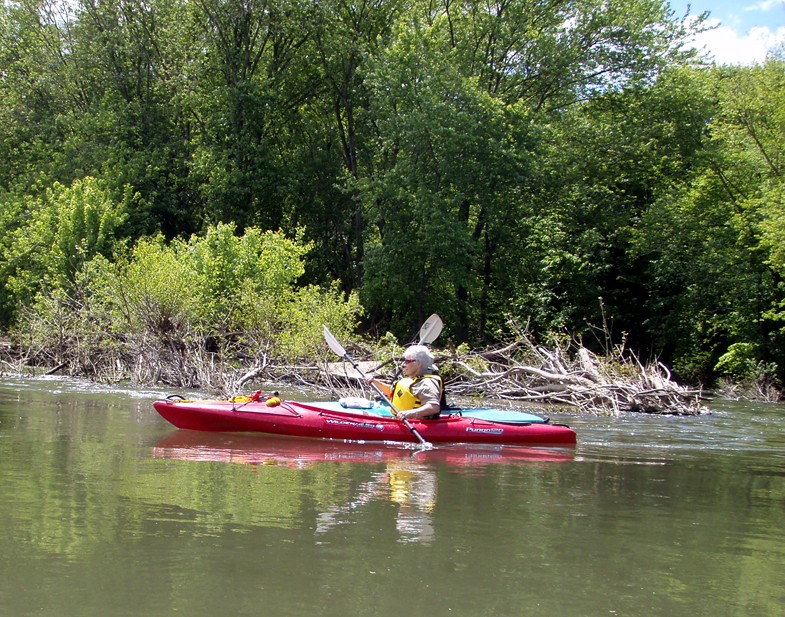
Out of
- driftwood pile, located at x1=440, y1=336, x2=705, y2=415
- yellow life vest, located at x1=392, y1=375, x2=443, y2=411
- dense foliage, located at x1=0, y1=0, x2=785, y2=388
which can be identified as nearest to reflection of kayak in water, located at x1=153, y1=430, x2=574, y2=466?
yellow life vest, located at x1=392, y1=375, x2=443, y2=411

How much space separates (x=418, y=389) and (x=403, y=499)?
3285 mm

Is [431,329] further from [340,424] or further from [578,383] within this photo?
[578,383]

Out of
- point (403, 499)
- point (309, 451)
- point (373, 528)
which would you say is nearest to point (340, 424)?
point (309, 451)

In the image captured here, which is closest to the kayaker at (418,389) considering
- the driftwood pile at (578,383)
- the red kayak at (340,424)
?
the red kayak at (340,424)

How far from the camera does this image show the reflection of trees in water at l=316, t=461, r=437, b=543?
583 centimetres

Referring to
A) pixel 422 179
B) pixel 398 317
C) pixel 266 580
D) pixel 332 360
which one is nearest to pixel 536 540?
pixel 266 580

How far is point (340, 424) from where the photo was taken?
32.8ft

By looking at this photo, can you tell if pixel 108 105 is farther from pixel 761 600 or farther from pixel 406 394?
pixel 761 600

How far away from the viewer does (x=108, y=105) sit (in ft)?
89.8

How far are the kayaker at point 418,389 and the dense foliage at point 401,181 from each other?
551cm

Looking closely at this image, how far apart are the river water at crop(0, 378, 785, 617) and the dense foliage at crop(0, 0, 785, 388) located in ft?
23.5

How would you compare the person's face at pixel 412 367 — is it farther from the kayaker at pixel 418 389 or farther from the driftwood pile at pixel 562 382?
the driftwood pile at pixel 562 382

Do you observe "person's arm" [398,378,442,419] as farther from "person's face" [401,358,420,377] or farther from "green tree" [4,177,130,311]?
"green tree" [4,177,130,311]

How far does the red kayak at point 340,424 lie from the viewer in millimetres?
9969
